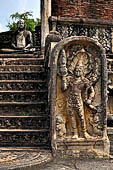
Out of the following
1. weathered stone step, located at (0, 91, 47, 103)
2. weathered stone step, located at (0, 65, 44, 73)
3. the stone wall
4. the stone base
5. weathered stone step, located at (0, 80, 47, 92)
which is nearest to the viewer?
the stone base

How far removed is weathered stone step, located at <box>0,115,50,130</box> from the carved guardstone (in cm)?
59

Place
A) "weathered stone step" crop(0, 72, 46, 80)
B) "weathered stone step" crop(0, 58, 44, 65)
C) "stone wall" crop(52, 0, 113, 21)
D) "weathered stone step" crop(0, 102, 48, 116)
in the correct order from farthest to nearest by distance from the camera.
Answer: "stone wall" crop(52, 0, 113, 21), "weathered stone step" crop(0, 58, 44, 65), "weathered stone step" crop(0, 72, 46, 80), "weathered stone step" crop(0, 102, 48, 116)

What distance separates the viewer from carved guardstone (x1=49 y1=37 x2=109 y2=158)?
3.64m

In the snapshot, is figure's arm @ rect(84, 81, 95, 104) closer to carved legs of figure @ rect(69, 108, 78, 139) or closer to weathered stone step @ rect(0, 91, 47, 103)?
carved legs of figure @ rect(69, 108, 78, 139)

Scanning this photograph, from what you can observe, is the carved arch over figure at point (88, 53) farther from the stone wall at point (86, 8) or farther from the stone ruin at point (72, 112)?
the stone wall at point (86, 8)

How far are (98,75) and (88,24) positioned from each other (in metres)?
3.01

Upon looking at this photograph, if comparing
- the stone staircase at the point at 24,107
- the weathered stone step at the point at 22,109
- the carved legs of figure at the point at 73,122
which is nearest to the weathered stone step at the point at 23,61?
the stone staircase at the point at 24,107

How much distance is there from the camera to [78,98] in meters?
3.65

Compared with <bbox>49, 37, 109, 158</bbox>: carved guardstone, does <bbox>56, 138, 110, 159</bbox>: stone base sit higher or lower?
lower

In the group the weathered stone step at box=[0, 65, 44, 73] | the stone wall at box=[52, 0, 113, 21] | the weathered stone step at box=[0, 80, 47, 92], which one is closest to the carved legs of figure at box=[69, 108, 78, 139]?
the weathered stone step at box=[0, 80, 47, 92]

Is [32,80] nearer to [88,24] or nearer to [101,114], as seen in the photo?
[101,114]

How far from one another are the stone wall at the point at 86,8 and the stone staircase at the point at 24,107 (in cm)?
400

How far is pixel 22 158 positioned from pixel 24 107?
134cm

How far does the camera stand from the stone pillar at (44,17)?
795cm
